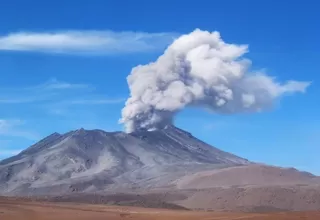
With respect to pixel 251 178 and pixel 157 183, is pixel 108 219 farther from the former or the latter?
pixel 157 183

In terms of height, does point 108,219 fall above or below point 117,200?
below

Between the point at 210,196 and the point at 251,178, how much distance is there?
38.0 meters

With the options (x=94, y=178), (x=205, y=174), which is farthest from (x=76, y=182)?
(x=205, y=174)

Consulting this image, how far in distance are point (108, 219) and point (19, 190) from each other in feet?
471

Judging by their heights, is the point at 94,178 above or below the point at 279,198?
above

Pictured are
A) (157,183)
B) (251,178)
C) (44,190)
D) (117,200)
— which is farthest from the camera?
(44,190)

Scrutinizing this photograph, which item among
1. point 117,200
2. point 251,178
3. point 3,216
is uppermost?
point 251,178

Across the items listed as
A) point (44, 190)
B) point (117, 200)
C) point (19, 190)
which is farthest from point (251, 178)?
point (19, 190)

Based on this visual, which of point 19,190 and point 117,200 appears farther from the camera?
point 19,190

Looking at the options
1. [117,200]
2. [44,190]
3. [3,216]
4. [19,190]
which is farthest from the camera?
[19,190]

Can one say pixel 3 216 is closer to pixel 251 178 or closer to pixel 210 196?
pixel 210 196

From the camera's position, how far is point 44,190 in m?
173

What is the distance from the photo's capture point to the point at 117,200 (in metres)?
104

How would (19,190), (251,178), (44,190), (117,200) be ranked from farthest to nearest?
(19,190) → (44,190) → (251,178) → (117,200)
